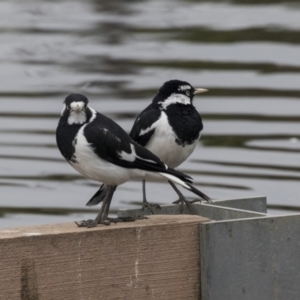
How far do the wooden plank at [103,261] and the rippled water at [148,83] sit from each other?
162 inches

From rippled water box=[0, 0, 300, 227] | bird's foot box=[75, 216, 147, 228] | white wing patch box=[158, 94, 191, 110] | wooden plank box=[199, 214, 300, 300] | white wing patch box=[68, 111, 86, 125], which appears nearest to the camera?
wooden plank box=[199, 214, 300, 300]

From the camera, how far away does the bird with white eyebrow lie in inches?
297

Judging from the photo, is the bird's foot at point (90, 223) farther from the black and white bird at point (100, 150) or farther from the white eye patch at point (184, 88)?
the white eye patch at point (184, 88)

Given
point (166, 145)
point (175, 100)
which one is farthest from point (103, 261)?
point (175, 100)

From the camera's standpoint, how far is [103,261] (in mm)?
5371

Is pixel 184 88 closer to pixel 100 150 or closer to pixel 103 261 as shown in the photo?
pixel 100 150

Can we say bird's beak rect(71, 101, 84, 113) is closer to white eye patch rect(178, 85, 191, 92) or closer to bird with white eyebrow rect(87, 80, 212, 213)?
bird with white eyebrow rect(87, 80, 212, 213)

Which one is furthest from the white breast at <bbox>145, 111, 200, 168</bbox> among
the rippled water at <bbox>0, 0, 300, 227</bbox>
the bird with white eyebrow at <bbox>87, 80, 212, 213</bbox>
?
the rippled water at <bbox>0, 0, 300, 227</bbox>

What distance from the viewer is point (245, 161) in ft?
38.3

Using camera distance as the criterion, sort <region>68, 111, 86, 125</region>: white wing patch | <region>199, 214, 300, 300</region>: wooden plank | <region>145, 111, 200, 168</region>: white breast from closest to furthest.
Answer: <region>199, 214, 300, 300</region>: wooden plank
<region>68, 111, 86, 125</region>: white wing patch
<region>145, 111, 200, 168</region>: white breast

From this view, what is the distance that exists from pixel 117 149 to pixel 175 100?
1.81 m

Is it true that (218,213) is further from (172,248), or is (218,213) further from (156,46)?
(156,46)

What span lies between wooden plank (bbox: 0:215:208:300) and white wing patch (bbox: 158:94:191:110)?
6.98ft

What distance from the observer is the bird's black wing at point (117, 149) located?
5973mm
